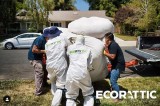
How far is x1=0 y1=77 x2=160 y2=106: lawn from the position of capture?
799cm

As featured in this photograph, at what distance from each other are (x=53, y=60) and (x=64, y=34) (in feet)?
3.76

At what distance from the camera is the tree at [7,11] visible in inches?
1522

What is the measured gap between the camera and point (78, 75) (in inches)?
283

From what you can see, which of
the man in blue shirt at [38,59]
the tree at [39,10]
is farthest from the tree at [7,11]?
the man in blue shirt at [38,59]

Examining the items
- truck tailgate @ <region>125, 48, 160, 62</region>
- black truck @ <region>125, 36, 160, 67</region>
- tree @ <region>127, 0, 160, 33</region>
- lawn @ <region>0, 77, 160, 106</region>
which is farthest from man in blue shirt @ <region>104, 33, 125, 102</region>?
tree @ <region>127, 0, 160, 33</region>

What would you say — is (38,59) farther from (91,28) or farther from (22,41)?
(22,41)

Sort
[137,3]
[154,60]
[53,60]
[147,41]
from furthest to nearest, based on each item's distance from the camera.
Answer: [137,3], [147,41], [154,60], [53,60]

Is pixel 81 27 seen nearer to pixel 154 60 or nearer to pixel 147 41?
pixel 154 60

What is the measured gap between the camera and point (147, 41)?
1230 cm

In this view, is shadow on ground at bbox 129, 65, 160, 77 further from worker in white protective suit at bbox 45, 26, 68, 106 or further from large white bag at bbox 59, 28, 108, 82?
worker in white protective suit at bbox 45, 26, 68, 106

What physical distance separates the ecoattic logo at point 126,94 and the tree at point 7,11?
1254 inches

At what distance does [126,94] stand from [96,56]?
1.30 metres

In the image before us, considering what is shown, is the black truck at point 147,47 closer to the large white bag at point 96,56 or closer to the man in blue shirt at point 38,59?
the large white bag at point 96,56

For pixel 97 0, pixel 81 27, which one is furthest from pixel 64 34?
pixel 97 0
